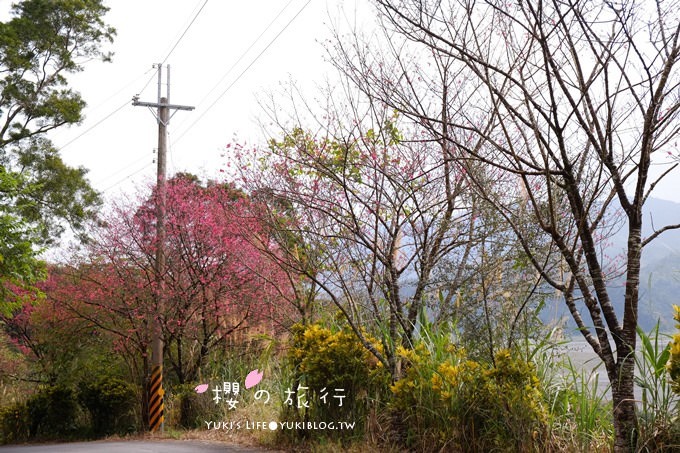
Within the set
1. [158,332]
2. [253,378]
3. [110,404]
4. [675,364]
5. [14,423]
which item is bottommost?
[14,423]

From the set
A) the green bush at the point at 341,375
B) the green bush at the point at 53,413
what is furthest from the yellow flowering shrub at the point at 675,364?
the green bush at the point at 53,413

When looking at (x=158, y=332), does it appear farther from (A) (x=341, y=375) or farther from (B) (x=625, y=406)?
(B) (x=625, y=406)

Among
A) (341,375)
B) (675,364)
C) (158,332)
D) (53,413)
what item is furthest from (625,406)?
(53,413)

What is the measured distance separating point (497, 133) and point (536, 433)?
11.6ft

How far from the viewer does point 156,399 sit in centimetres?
1326

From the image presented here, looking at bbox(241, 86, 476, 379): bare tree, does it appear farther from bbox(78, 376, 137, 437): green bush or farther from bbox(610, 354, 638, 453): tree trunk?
bbox(78, 376, 137, 437): green bush

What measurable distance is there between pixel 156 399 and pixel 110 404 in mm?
1317

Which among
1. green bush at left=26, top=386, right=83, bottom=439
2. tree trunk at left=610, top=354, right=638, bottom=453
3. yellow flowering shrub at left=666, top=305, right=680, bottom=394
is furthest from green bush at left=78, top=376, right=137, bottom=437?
yellow flowering shrub at left=666, top=305, right=680, bottom=394

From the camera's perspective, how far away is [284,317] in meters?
11.9

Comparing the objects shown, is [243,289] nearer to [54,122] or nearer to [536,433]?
[536,433]

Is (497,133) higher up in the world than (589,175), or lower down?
higher up

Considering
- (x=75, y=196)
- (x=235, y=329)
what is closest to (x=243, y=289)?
(x=235, y=329)

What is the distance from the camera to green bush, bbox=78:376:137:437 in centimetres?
1395

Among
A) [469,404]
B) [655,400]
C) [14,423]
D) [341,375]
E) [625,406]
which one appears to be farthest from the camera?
[14,423]
